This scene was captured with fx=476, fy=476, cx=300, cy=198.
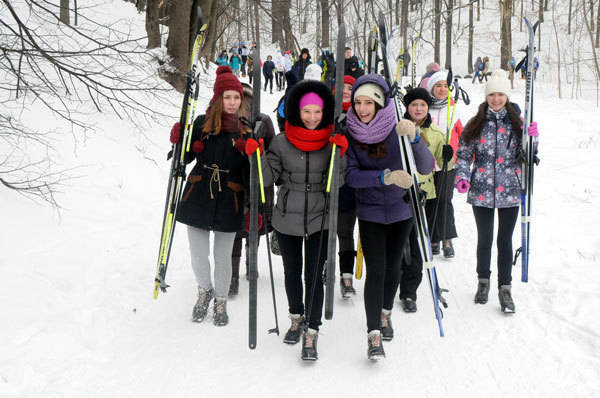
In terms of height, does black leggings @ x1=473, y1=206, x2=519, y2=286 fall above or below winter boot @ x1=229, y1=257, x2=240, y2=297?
above

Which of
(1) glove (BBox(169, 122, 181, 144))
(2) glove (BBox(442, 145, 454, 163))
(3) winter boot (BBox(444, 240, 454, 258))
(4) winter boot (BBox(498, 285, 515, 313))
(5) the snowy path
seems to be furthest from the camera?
(3) winter boot (BBox(444, 240, 454, 258))

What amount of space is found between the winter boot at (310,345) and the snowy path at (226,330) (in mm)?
68

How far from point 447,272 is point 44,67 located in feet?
25.2

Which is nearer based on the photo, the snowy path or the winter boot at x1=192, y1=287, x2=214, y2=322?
the snowy path

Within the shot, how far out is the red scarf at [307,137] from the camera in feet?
10.5

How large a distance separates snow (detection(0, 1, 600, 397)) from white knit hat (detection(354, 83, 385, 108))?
70.7 inches

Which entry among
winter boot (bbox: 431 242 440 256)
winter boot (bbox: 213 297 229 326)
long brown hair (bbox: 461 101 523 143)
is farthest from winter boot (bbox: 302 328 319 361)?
winter boot (bbox: 431 242 440 256)

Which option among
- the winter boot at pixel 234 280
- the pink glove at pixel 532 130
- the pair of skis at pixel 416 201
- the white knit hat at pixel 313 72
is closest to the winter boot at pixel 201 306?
the winter boot at pixel 234 280

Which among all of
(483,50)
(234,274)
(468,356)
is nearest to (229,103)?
(234,274)

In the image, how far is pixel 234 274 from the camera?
449 cm

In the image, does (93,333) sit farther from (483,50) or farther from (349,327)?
(483,50)

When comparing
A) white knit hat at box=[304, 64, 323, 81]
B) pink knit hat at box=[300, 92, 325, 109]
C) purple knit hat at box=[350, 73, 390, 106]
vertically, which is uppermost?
white knit hat at box=[304, 64, 323, 81]

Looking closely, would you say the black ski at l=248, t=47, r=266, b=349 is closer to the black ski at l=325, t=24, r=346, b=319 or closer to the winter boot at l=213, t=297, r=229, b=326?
the black ski at l=325, t=24, r=346, b=319

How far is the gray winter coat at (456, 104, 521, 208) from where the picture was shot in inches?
156
